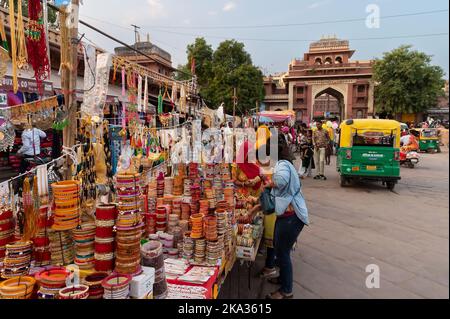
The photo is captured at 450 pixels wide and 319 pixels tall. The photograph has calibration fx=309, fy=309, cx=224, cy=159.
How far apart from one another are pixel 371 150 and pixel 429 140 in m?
12.3

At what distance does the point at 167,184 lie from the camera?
3.89 metres

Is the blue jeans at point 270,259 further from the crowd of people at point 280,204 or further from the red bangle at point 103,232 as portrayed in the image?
the red bangle at point 103,232

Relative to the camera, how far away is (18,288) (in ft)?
5.52

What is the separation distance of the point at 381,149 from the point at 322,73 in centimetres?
3299

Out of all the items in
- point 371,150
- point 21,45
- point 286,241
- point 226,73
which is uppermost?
point 226,73

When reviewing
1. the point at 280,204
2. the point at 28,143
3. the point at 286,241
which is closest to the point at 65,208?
the point at 280,204

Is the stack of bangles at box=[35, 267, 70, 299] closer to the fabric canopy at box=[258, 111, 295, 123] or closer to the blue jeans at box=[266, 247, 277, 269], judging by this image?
the blue jeans at box=[266, 247, 277, 269]

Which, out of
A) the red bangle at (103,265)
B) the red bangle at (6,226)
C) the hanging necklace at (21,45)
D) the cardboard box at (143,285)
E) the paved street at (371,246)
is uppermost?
the hanging necklace at (21,45)

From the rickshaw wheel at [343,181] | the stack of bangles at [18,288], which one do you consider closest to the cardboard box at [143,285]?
the stack of bangles at [18,288]

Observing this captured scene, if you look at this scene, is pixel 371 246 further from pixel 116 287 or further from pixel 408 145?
pixel 408 145

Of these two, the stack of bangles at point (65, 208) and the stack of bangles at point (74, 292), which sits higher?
the stack of bangles at point (65, 208)

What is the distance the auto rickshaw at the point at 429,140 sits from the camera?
17.3 meters

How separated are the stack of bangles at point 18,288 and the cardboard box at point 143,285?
55cm

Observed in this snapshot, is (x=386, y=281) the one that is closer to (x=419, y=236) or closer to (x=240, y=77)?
(x=419, y=236)
